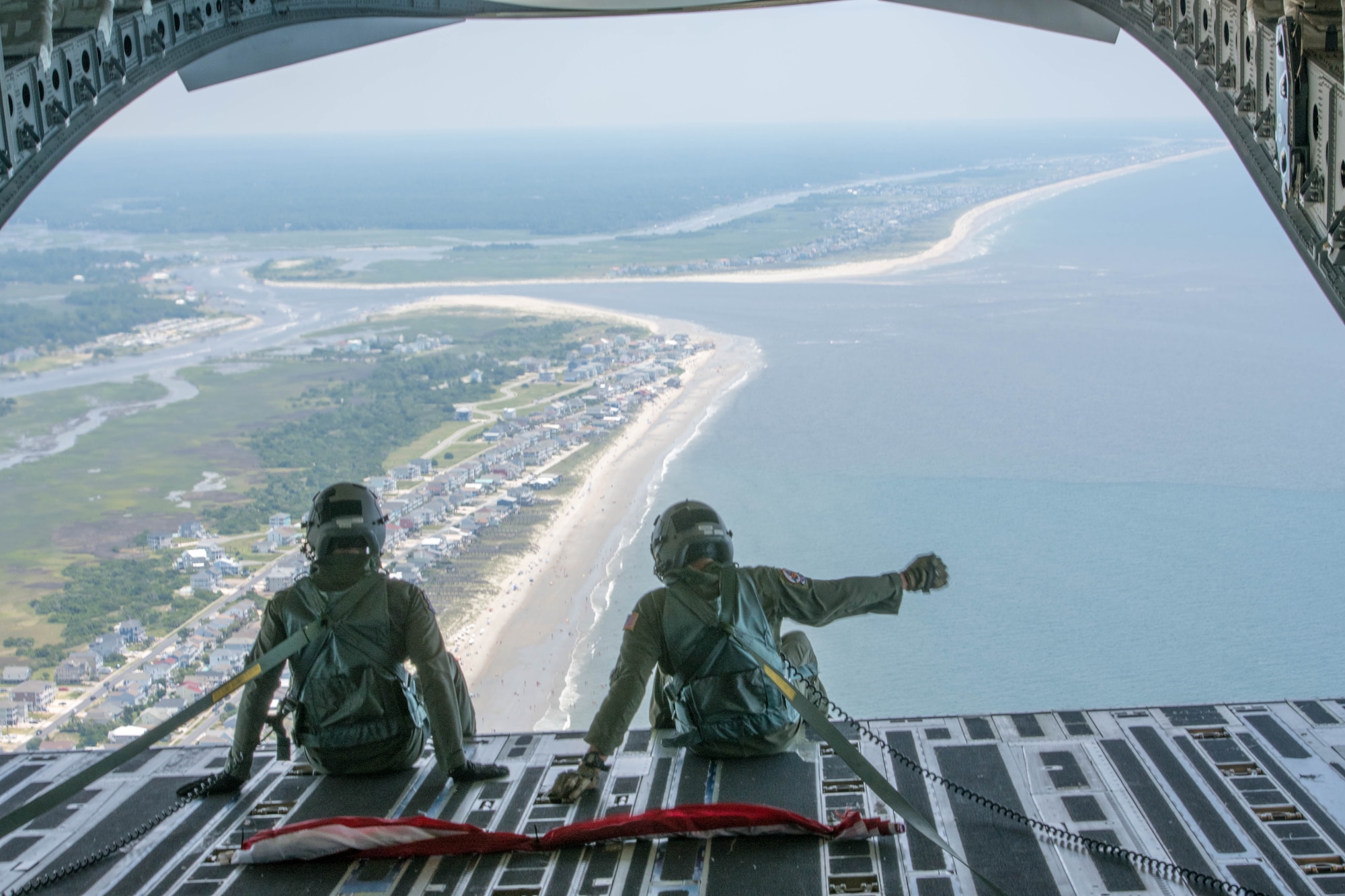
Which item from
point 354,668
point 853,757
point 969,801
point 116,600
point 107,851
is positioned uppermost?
point 354,668

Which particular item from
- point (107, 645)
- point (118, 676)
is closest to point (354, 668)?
point (118, 676)

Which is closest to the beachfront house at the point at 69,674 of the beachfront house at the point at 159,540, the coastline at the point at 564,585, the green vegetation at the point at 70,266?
the beachfront house at the point at 159,540

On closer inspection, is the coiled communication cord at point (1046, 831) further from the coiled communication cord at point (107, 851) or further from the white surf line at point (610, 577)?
the white surf line at point (610, 577)

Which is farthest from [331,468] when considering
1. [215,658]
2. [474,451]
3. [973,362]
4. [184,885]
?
[184,885]

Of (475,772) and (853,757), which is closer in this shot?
(853,757)

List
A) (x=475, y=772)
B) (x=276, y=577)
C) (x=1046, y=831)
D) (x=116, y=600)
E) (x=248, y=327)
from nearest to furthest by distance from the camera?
(x=1046, y=831), (x=475, y=772), (x=276, y=577), (x=116, y=600), (x=248, y=327)

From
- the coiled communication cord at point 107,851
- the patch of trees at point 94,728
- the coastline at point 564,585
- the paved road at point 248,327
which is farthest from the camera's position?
the paved road at point 248,327

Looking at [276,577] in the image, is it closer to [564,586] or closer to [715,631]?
[564,586]
